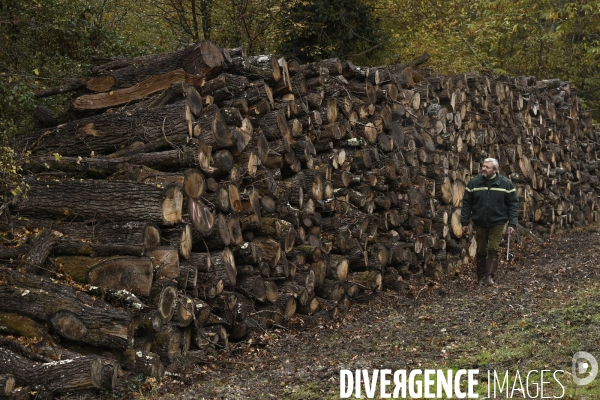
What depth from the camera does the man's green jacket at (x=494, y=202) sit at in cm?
1193

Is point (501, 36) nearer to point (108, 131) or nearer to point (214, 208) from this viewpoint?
point (108, 131)

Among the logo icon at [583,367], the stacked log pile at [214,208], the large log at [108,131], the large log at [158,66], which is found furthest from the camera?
the large log at [158,66]

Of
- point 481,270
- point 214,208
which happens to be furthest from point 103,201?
point 481,270

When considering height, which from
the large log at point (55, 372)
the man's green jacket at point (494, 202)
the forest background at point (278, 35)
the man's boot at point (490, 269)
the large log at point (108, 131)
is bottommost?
the large log at point (55, 372)

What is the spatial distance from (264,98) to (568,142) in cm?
1298

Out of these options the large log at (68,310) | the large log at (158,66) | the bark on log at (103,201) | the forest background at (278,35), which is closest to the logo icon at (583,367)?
the large log at (68,310)

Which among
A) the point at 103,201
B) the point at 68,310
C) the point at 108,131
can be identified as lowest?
the point at 68,310

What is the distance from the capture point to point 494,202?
1195 cm

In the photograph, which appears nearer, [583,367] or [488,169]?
[583,367]

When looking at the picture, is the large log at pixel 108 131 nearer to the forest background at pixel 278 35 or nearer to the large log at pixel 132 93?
the large log at pixel 132 93

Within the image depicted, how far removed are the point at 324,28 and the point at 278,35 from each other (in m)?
1.24

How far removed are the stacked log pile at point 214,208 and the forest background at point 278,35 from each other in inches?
35.3

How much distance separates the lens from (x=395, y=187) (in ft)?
40.3

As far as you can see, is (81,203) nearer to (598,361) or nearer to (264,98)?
(264,98)
